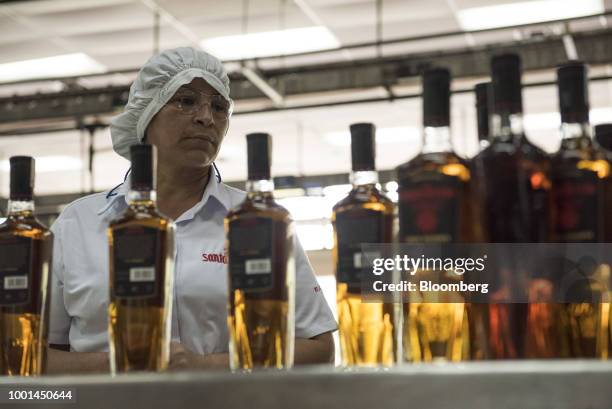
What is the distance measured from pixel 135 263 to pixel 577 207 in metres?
0.47

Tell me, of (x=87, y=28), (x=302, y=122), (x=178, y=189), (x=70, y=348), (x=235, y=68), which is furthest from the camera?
(x=302, y=122)

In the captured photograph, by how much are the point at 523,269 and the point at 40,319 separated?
1.88 feet

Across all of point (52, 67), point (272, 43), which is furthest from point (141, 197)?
point (52, 67)

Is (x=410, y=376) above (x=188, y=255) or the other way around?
the other way around

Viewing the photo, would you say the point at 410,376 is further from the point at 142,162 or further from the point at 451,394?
the point at 142,162

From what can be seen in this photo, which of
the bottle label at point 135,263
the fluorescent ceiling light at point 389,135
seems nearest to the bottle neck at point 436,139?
the bottle label at point 135,263

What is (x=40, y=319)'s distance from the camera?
3.36 ft

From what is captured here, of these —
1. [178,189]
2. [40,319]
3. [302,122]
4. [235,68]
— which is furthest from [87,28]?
[40,319]

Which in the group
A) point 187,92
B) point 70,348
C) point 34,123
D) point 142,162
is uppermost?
point 34,123

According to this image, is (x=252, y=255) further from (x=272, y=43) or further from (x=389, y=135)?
(x=389, y=135)

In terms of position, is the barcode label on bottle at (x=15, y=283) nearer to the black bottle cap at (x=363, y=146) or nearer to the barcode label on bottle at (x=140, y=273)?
the barcode label on bottle at (x=140, y=273)

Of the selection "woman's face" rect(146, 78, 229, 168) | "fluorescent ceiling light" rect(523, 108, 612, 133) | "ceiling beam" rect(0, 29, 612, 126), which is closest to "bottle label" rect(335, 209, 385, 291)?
"woman's face" rect(146, 78, 229, 168)

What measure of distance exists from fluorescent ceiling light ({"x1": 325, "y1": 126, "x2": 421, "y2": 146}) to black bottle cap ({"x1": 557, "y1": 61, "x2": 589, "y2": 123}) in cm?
685

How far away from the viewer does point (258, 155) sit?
0.96 metres
